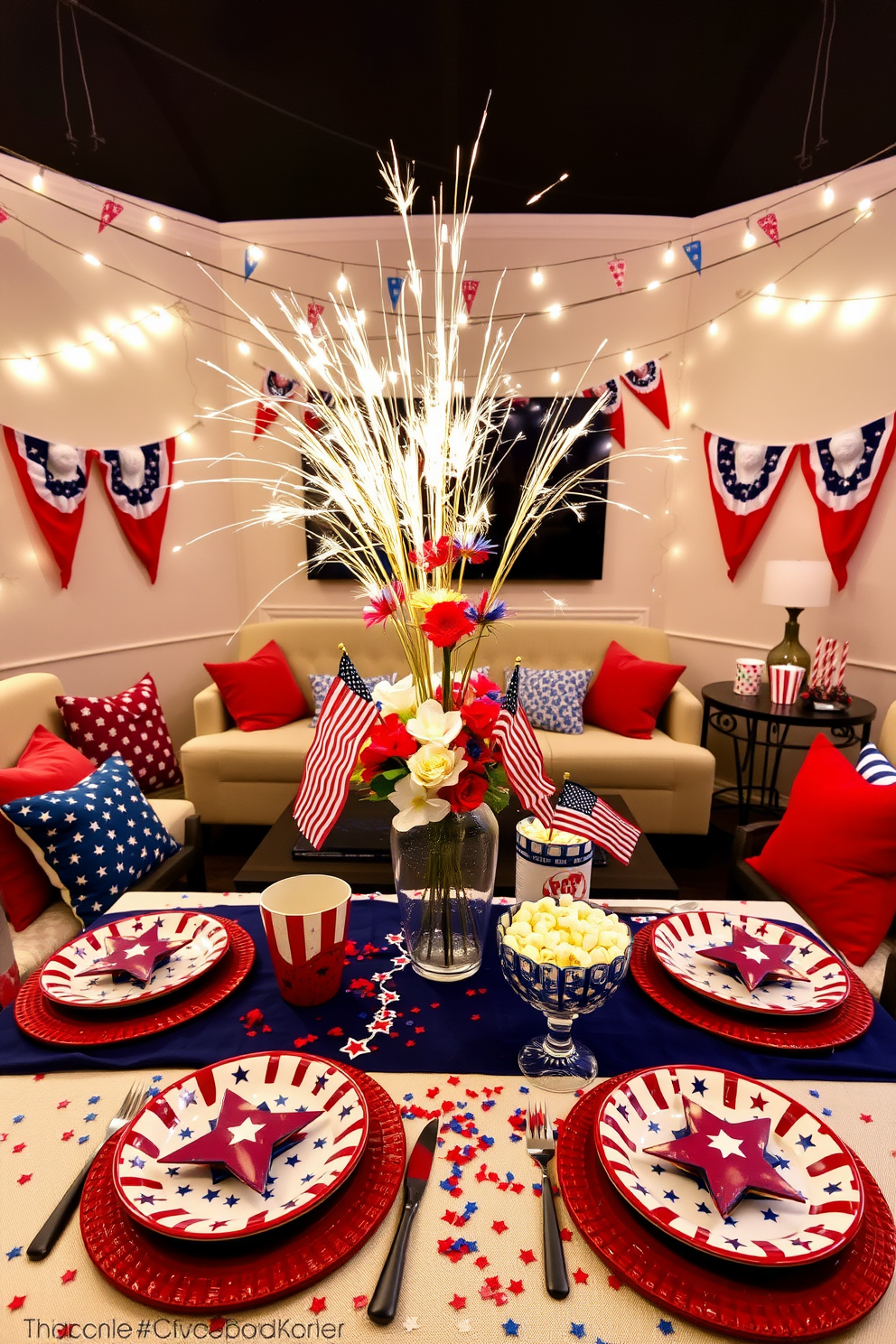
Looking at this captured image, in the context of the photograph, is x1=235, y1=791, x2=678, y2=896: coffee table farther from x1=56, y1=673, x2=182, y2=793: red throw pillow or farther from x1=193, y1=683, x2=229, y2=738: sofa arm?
x1=193, y1=683, x2=229, y2=738: sofa arm

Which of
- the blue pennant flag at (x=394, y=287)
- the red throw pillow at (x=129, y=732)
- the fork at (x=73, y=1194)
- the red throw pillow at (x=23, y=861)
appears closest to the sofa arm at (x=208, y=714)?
the red throw pillow at (x=129, y=732)

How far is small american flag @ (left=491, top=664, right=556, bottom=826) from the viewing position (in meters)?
0.98

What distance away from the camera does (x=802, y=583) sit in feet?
9.59

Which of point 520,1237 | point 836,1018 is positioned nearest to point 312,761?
point 520,1237

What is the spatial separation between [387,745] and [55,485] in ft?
9.44

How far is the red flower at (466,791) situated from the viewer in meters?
0.91

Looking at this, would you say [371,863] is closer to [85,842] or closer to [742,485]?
[85,842]

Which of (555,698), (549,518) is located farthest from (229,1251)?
(549,518)

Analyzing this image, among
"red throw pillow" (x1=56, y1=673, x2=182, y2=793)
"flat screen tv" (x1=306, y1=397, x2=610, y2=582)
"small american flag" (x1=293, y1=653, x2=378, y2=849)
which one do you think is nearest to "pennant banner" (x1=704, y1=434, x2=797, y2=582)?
"flat screen tv" (x1=306, y1=397, x2=610, y2=582)

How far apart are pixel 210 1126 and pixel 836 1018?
2.61ft

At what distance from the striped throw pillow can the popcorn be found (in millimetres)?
931

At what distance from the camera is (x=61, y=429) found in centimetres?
313

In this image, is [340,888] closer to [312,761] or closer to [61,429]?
[312,761]

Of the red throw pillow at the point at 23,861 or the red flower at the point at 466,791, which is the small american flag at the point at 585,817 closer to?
the red flower at the point at 466,791
